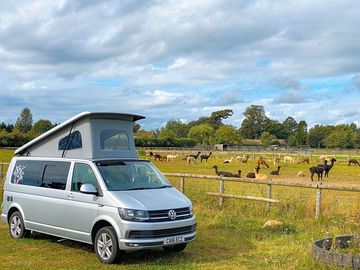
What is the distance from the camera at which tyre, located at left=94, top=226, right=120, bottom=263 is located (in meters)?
7.98

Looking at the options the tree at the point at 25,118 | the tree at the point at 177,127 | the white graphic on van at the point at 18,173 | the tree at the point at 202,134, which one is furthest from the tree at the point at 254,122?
the white graphic on van at the point at 18,173

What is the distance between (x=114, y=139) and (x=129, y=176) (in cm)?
109

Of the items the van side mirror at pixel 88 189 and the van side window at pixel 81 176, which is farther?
the van side window at pixel 81 176

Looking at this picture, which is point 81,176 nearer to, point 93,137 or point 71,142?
point 93,137

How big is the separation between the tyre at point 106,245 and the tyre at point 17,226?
2692 mm

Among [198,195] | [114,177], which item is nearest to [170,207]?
[114,177]

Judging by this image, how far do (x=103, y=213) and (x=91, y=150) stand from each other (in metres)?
1.54

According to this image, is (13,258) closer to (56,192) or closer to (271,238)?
(56,192)

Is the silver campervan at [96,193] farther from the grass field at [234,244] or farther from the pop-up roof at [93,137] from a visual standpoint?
the grass field at [234,244]

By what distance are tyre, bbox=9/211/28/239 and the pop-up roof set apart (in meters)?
1.46

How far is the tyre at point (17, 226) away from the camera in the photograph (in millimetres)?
10254

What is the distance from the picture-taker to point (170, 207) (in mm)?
8164

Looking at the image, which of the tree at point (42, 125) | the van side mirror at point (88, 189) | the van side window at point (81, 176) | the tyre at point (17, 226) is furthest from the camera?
the tree at point (42, 125)

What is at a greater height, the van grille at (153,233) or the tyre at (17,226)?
the van grille at (153,233)
